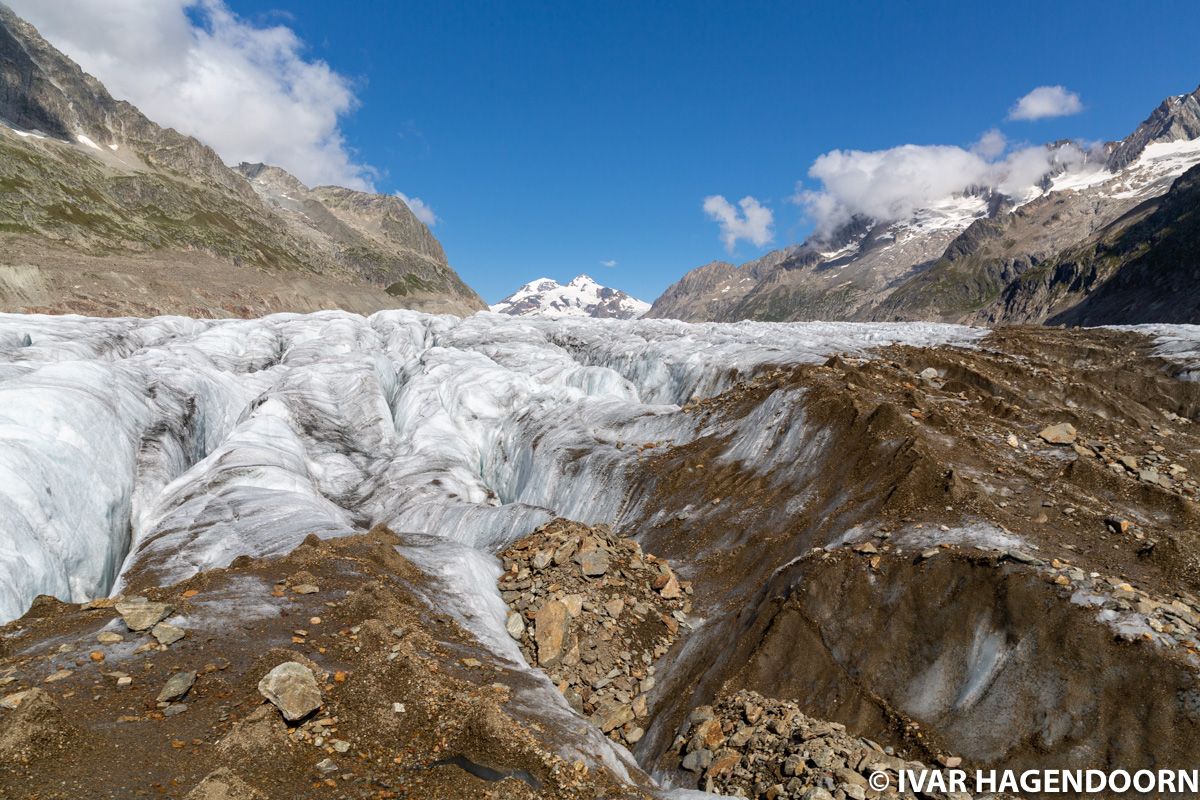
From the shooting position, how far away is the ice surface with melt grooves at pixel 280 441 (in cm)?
1928

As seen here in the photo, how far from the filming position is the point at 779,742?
1019 cm

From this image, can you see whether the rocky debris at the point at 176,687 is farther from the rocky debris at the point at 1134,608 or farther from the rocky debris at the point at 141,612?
the rocky debris at the point at 1134,608

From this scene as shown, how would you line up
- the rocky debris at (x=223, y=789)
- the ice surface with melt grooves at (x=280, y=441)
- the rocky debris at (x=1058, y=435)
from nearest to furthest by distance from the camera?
the rocky debris at (x=223, y=789) < the rocky debris at (x=1058, y=435) < the ice surface with melt grooves at (x=280, y=441)

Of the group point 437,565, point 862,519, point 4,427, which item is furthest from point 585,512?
point 4,427

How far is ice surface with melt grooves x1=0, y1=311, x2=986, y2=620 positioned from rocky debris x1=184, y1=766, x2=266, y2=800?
12.7 metres

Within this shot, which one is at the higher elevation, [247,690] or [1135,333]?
[1135,333]

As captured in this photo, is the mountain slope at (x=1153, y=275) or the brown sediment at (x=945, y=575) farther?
the mountain slope at (x=1153, y=275)

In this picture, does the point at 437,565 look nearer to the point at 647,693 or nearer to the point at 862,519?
the point at 647,693

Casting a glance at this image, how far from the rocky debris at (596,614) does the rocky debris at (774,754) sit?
2.27m

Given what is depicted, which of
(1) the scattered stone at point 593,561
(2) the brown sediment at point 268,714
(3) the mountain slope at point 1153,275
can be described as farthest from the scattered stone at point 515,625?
(3) the mountain slope at point 1153,275

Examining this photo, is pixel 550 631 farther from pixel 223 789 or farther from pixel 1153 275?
pixel 1153 275

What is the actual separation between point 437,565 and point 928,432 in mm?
16179

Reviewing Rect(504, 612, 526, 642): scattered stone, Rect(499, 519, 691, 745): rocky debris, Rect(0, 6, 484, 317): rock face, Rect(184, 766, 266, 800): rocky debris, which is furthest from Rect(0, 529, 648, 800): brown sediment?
Rect(0, 6, 484, 317): rock face

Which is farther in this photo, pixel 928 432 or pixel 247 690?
pixel 928 432
